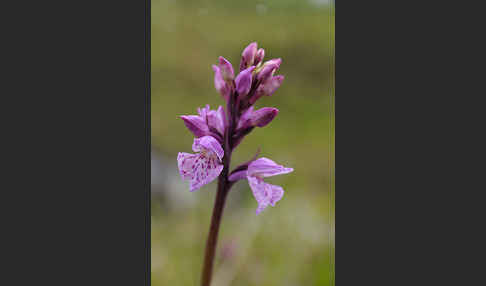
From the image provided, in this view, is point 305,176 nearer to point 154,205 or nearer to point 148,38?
point 154,205

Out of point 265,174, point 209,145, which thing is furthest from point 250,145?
point 209,145

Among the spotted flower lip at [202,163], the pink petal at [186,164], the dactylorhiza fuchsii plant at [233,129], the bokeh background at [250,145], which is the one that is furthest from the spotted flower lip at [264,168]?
the bokeh background at [250,145]

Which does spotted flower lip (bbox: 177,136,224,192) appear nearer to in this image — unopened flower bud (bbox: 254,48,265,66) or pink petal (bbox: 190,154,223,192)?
pink petal (bbox: 190,154,223,192)

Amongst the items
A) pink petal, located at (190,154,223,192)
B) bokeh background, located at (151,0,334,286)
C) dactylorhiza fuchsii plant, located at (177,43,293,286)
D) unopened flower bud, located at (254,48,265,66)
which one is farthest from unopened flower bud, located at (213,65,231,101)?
bokeh background, located at (151,0,334,286)

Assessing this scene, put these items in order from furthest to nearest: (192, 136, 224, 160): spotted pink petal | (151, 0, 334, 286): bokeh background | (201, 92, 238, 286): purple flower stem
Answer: (151, 0, 334, 286): bokeh background
(201, 92, 238, 286): purple flower stem
(192, 136, 224, 160): spotted pink petal

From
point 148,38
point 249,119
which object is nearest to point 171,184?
point 148,38

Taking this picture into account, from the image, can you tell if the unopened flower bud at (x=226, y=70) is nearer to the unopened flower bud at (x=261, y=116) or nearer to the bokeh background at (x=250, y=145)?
the unopened flower bud at (x=261, y=116)
